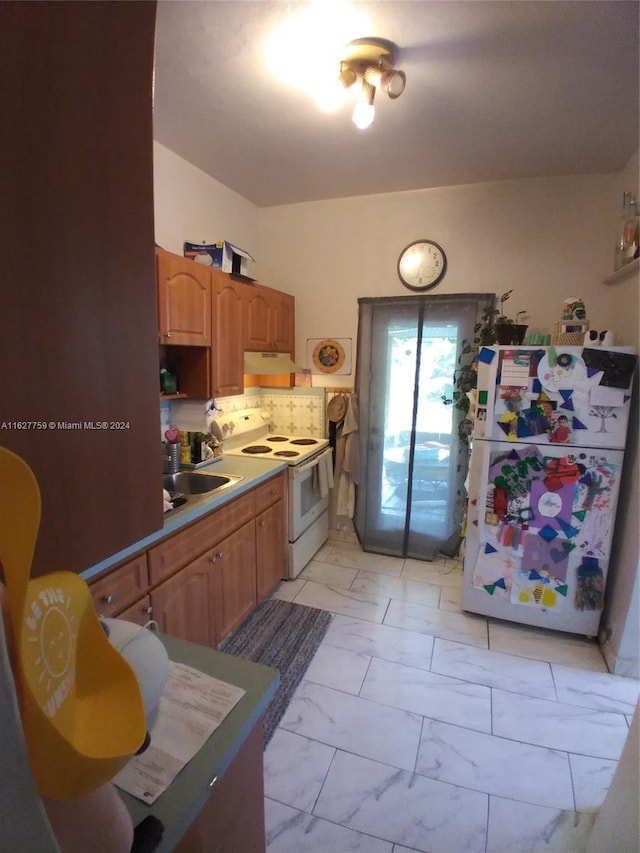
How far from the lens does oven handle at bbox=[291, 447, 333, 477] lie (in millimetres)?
2568

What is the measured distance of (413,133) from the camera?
6.72 feet

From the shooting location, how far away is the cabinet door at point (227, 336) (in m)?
2.28

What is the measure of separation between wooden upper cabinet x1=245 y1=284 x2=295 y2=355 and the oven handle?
852 millimetres

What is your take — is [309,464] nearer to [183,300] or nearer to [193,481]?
[193,481]

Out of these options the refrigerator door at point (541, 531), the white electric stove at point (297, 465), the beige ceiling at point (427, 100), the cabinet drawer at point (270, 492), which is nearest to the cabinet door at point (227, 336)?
the white electric stove at point (297, 465)

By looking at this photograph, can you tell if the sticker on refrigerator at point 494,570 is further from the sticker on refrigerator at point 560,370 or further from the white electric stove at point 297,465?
the white electric stove at point 297,465

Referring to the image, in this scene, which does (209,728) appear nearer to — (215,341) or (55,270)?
(55,270)

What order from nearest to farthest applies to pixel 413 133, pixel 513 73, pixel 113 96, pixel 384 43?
pixel 113 96 < pixel 384 43 < pixel 513 73 < pixel 413 133

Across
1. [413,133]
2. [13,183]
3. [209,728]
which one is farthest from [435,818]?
[413,133]

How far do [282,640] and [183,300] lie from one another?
1900 mm

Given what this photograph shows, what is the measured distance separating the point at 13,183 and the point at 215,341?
5.96 feet

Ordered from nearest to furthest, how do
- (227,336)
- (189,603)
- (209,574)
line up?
(189,603)
(209,574)
(227,336)

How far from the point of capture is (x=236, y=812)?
30.9 inches

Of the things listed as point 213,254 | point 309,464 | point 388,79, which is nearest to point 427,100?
point 388,79
